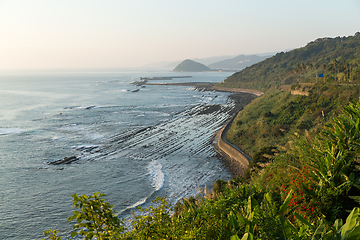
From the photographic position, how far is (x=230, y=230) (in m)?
5.53

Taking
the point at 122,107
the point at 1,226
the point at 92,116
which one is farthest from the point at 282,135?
the point at 122,107

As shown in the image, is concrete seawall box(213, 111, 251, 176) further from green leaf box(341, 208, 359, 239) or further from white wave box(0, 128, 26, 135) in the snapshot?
white wave box(0, 128, 26, 135)

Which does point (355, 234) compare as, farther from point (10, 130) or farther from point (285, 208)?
point (10, 130)

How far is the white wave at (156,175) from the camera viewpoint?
104ft

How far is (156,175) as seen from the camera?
114ft

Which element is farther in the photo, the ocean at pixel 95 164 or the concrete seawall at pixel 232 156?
the concrete seawall at pixel 232 156

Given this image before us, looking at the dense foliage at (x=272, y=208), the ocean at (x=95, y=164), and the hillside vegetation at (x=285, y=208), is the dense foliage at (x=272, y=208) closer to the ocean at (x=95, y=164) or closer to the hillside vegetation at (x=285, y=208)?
the hillside vegetation at (x=285, y=208)

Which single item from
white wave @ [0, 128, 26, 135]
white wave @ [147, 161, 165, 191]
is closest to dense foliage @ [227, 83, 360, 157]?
white wave @ [147, 161, 165, 191]

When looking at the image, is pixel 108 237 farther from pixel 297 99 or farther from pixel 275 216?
pixel 297 99

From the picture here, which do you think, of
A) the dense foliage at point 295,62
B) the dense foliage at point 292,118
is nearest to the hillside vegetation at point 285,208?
the dense foliage at point 292,118

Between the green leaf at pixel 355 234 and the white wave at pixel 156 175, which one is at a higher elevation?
the green leaf at pixel 355 234

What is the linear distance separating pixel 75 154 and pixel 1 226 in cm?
1954

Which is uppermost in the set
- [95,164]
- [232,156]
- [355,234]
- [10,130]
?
[355,234]

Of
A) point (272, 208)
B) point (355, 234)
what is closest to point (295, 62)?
point (272, 208)
